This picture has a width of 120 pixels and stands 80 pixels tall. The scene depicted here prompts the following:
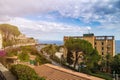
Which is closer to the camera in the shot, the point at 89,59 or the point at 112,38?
the point at 89,59

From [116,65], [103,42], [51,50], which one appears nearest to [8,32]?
[51,50]

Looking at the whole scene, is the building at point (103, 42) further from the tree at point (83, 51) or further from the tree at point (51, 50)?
the tree at point (83, 51)

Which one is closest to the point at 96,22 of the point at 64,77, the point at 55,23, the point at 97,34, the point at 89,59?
the point at 97,34

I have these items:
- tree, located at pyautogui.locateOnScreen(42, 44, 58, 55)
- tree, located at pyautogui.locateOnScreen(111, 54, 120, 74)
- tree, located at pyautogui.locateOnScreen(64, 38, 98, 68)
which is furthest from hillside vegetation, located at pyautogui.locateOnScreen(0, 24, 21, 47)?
tree, located at pyautogui.locateOnScreen(111, 54, 120, 74)

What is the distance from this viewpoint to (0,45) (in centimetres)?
4088

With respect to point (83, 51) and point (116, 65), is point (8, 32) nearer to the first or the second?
point (83, 51)

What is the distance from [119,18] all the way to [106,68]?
867 centimetres

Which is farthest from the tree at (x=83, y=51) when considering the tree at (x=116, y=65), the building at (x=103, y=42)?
the building at (x=103, y=42)

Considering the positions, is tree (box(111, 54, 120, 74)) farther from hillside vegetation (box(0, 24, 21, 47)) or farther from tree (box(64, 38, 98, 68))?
hillside vegetation (box(0, 24, 21, 47))

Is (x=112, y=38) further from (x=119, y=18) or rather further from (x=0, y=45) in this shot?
(x=0, y=45)

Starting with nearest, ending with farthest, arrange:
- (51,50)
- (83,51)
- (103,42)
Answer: (83,51) → (103,42) → (51,50)

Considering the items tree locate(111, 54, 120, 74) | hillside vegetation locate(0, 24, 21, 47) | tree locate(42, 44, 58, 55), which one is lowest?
tree locate(111, 54, 120, 74)

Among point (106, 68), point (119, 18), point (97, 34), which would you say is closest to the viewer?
point (106, 68)

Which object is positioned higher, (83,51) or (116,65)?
(83,51)
